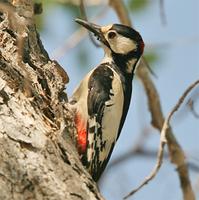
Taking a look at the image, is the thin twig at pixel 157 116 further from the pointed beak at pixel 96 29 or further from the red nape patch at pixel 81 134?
the red nape patch at pixel 81 134

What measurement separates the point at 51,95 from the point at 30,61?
0.21 m

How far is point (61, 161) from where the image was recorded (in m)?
2.55

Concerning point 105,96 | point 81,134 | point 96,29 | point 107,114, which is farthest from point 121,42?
point 81,134

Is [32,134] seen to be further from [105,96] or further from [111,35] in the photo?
[111,35]

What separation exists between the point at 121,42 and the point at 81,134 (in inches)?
34.8

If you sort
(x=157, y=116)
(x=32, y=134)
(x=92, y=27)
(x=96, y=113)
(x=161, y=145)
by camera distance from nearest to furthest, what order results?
(x=32, y=134), (x=161, y=145), (x=96, y=113), (x=157, y=116), (x=92, y=27)

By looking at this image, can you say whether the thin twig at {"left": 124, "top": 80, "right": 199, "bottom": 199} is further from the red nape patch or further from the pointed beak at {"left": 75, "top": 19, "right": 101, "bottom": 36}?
the pointed beak at {"left": 75, "top": 19, "right": 101, "bottom": 36}

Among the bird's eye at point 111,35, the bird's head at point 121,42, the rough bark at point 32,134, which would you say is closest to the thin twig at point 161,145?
the rough bark at point 32,134

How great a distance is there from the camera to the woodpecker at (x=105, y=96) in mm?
3576

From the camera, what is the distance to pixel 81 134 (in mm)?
3516

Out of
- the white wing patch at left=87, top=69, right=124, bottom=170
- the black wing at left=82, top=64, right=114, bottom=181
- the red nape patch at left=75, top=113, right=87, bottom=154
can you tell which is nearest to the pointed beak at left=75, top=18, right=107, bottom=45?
the black wing at left=82, top=64, right=114, bottom=181

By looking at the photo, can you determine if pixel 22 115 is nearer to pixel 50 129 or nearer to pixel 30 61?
pixel 50 129

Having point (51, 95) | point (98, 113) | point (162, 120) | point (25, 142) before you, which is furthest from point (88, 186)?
point (162, 120)

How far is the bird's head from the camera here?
4113 millimetres
